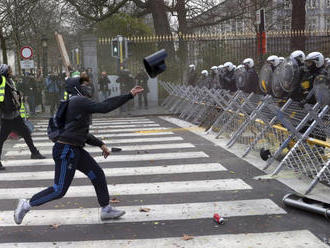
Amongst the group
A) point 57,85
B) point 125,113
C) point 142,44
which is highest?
point 142,44

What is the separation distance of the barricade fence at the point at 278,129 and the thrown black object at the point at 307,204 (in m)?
0.59

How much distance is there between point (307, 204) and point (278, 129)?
2799 millimetres

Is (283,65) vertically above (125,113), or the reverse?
(283,65)

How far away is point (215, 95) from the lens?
41.0 ft

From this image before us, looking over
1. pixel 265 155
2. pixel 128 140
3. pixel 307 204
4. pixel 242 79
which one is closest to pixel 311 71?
pixel 265 155

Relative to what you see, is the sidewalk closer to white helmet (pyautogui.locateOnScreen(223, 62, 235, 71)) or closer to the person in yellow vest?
white helmet (pyautogui.locateOnScreen(223, 62, 235, 71))

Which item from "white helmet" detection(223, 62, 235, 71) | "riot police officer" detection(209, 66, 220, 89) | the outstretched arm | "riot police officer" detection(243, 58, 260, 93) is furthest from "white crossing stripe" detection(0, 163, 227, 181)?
"riot police officer" detection(209, 66, 220, 89)

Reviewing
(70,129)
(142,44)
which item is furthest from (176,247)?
(142,44)

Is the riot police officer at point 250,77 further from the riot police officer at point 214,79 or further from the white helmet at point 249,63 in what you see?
the riot police officer at point 214,79

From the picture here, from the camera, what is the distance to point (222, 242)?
15.5 feet

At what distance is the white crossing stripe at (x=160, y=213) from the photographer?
5.53 meters

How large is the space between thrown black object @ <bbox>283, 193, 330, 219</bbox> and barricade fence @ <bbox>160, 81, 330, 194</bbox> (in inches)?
23.1

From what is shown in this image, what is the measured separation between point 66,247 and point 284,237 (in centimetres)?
215

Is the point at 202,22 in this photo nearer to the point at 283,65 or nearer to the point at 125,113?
the point at 125,113
